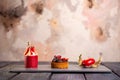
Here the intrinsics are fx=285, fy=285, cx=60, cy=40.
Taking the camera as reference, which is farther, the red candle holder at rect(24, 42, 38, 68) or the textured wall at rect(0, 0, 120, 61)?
the textured wall at rect(0, 0, 120, 61)

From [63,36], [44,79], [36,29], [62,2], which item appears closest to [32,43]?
[36,29]

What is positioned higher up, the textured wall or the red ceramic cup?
the textured wall

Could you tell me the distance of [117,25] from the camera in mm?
2857

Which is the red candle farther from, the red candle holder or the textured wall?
the textured wall

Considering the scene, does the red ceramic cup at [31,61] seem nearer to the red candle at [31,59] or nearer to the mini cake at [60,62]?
the red candle at [31,59]

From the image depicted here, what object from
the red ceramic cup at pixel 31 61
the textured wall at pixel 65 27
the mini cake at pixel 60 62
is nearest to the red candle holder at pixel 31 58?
the red ceramic cup at pixel 31 61

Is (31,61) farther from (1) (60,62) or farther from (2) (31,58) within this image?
(1) (60,62)

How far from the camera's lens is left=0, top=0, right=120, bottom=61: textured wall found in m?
2.87

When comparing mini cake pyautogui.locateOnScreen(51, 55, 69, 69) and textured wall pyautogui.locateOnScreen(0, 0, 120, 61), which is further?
textured wall pyautogui.locateOnScreen(0, 0, 120, 61)

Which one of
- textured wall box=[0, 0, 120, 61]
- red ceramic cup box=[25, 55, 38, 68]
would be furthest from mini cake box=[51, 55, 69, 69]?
textured wall box=[0, 0, 120, 61]

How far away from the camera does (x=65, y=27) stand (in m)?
2.88

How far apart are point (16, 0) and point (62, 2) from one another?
1.54ft

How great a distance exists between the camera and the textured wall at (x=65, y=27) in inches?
113

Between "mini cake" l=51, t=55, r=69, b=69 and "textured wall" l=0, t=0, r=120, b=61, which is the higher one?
"textured wall" l=0, t=0, r=120, b=61
